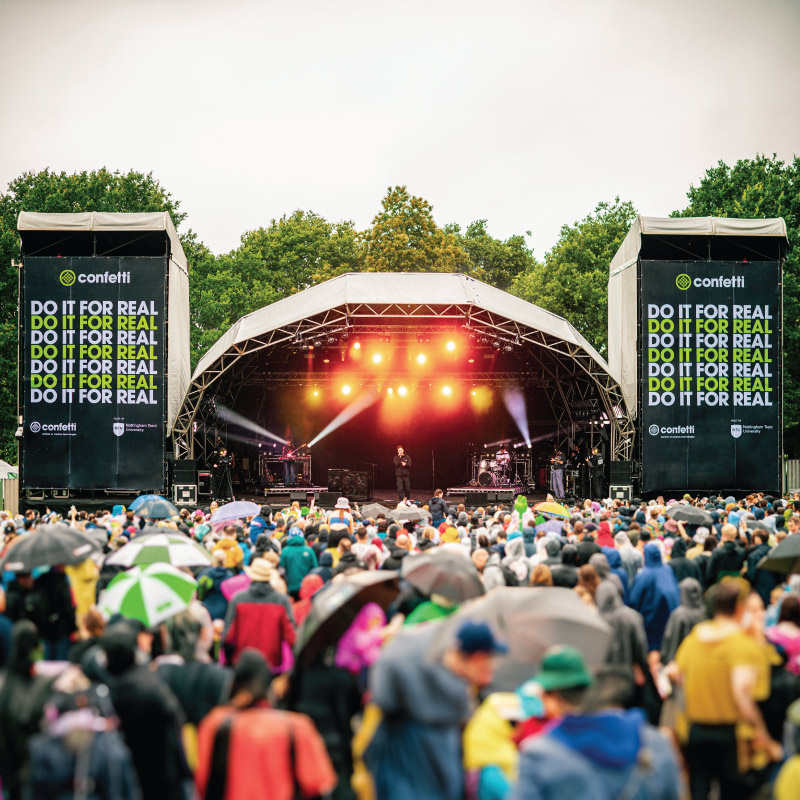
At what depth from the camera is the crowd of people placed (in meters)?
3.15

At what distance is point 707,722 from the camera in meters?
4.17

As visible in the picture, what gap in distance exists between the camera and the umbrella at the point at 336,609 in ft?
14.4

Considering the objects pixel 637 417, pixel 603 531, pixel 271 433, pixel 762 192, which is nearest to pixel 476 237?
pixel 762 192

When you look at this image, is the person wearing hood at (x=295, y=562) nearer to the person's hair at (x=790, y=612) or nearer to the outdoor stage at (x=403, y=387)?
the person's hair at (x=790, y=612)

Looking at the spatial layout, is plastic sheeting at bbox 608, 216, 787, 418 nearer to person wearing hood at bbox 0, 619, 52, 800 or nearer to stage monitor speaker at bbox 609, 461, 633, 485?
stage monitor speaker at bbox 609, 461, 633, 485

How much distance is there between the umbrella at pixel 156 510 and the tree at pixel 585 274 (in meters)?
30.3

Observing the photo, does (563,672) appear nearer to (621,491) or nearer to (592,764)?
(592,764)

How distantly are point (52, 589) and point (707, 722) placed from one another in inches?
163

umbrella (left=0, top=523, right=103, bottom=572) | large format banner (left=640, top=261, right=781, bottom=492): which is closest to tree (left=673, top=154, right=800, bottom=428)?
large format banner (left=640, top=261, right=781, bottom=492)

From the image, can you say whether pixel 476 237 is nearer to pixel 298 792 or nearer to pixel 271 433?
pixel 271 433

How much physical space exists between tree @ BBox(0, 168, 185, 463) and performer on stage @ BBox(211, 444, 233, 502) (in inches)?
516

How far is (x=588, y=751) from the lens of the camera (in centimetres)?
279

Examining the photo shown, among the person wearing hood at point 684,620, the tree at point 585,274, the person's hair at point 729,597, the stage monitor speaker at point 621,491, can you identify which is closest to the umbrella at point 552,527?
the person wearing hood at point 684,620

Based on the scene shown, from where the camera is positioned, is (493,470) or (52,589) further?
(493,470)
